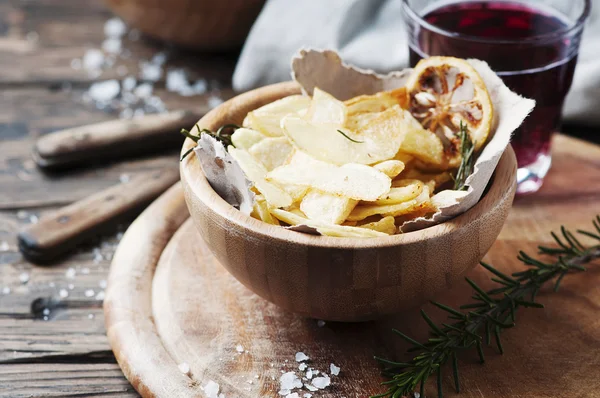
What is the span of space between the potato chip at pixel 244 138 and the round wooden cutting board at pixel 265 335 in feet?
0.67

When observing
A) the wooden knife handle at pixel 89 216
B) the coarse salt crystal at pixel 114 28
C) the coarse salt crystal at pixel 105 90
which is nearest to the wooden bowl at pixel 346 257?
the wooden knife handle at pixel 89 216

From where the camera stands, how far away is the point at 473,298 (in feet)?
3.02

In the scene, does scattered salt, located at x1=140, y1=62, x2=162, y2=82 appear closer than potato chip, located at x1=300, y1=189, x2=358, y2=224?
No

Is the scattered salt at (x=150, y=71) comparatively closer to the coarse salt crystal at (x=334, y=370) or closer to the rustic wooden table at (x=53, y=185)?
the rustic wooden table at (x=53, y=185)

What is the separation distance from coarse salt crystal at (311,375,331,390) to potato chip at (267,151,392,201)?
0.70ft

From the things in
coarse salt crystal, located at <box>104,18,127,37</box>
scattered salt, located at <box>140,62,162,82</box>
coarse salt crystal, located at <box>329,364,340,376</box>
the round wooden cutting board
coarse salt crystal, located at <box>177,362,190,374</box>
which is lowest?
scattered salt, located at <box>140,62,162,82</box>

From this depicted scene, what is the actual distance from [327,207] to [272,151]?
130 millimetres

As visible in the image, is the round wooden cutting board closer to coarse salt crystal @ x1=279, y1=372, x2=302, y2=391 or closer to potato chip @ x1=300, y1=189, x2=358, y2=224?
coarse salt crystal @ x1=279, y1=372, x2=302, y2=391

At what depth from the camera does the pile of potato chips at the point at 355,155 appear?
0.83 m

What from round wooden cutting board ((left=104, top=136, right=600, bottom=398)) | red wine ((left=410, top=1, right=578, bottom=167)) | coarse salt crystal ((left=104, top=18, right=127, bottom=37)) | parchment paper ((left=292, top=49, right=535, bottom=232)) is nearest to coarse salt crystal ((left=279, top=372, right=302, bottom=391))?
round wooden cutting board ((left=104, top=136, right=600, bottom=398))

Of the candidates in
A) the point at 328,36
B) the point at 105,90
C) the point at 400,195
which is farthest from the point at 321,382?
the point at 105,90

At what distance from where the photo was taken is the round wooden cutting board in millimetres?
855

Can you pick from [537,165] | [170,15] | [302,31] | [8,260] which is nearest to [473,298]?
[537,165]

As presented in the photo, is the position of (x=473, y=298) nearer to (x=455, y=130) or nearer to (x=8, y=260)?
(x=455, y=130)
